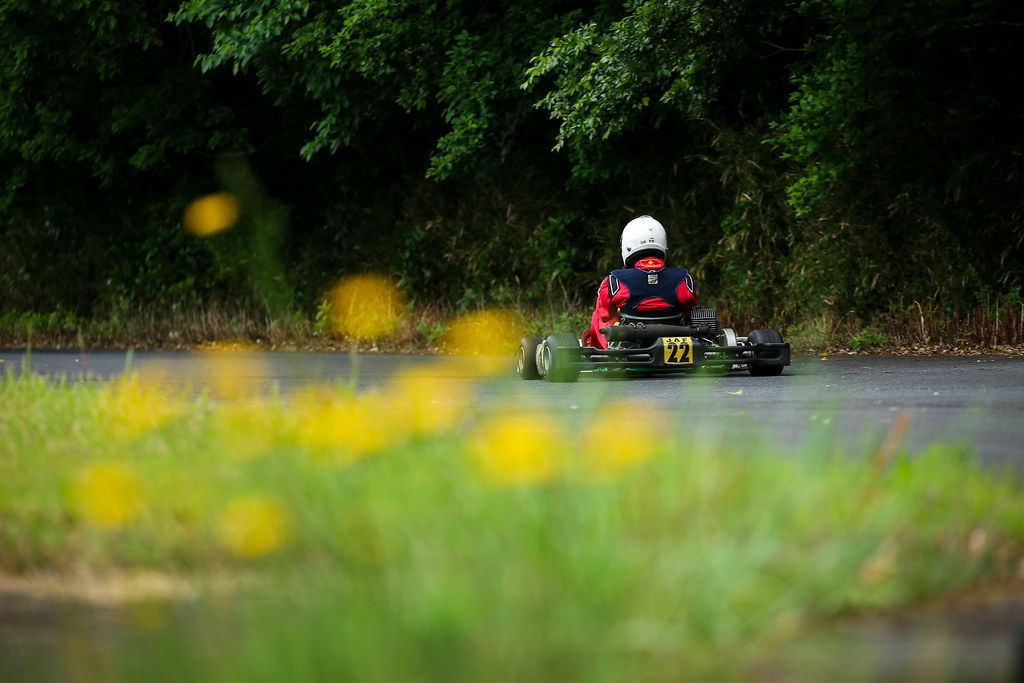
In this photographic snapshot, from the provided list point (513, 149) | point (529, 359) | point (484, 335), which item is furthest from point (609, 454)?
point (513, 149)

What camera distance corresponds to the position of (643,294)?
16.8m

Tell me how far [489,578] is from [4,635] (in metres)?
1.32

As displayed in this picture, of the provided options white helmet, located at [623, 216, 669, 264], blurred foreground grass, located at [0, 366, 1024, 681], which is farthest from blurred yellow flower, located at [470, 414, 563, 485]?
white helmet, located at [623, 216, 669, 264]

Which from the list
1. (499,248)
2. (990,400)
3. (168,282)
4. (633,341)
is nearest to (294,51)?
(499,248)

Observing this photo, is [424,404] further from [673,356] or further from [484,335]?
[484,335]

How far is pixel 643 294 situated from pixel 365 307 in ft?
40.0

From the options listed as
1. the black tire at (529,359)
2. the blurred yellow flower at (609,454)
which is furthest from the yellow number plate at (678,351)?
the blurred yellow flower at (609,454)

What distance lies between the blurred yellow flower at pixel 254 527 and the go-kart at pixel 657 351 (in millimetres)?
10198

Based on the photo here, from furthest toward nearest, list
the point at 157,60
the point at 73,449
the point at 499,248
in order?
the point at 157,60 < the point at 499,248 < the point at 73,449

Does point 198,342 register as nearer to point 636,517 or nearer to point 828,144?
point 828,144

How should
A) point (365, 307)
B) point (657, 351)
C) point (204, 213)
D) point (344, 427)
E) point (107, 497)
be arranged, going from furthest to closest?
point (204, 213) → point (365, 307) → point (657, 351) → point (344, 427) → point (107, 497)

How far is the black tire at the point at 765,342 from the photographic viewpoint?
16.4m

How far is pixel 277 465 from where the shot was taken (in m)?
6.49

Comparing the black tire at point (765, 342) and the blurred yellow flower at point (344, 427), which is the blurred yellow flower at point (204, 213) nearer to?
the black tire at point (765, 342)
